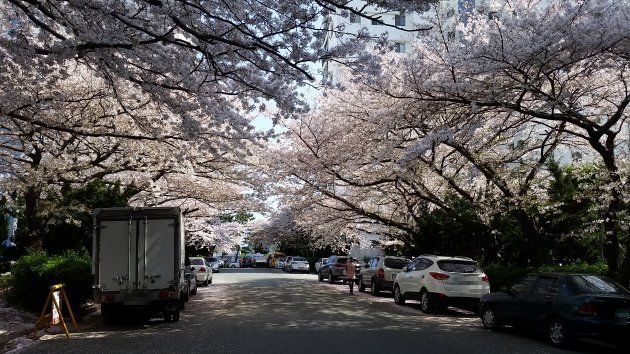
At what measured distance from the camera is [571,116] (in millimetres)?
13383

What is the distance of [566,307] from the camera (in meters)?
10.3

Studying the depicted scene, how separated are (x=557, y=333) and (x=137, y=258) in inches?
353

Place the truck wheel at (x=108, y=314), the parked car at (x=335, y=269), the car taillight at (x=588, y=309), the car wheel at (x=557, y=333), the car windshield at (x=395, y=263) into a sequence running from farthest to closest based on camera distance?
the parked car at (x=335, y=269) < the car windshield at (x=395, y=263) < the truck wheel at (x=108, y=314) < the car wheel at (x=557, y=333) < the car taillight at (x=588, y=309)

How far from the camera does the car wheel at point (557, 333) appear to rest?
1016 cm

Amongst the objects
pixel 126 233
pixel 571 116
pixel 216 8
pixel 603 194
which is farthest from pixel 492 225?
pixel 216 8

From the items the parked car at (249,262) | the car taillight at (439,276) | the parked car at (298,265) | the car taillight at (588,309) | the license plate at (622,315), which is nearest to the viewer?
the license plate at (622,315)

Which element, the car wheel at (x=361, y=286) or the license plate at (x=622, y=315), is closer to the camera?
the license plate at (x=622, y=315)

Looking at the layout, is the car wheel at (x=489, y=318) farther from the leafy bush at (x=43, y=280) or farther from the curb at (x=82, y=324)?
the leafy bush at (x=43, y=280)

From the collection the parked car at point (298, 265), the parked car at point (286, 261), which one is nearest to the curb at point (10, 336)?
the parked car at point (298, 265)

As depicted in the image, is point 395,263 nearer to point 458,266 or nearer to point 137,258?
point 458,266

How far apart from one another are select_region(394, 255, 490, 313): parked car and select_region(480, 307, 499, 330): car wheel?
8.95ft

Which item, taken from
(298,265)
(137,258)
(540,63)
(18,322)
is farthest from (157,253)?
(298,265)

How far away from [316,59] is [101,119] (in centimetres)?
895

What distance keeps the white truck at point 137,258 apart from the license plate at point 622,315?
29.5 ft
